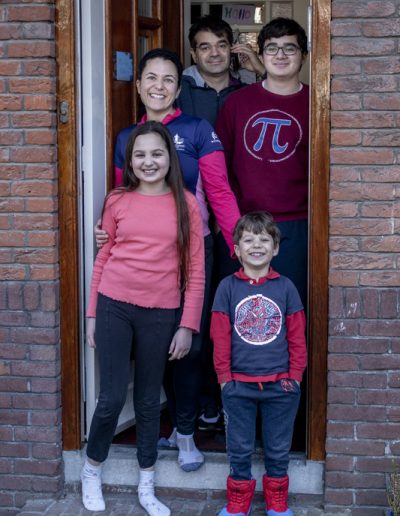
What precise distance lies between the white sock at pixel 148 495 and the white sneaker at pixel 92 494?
0.20 metres

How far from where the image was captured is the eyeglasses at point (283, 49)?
451cm

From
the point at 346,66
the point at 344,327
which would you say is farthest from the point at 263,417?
the point at 346,66

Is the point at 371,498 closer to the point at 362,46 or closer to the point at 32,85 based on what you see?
the point at 362,46

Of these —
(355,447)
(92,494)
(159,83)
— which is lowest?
(92,494)

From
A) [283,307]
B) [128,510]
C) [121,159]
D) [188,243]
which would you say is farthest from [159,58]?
[128,510]

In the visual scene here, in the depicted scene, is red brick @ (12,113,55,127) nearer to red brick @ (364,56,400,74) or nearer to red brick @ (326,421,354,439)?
red brick @ (364,56,400,74)

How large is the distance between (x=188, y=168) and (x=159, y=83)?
1.42 feet

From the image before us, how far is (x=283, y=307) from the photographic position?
13.4ft

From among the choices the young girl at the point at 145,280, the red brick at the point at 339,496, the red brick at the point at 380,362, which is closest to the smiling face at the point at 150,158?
the young girl at the point at 145,280

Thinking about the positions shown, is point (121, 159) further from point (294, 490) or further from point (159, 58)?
point (294, 490)

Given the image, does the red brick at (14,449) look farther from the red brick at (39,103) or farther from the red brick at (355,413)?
the red brick at (39,103)

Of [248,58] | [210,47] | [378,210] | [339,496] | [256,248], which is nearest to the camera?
[256,248]

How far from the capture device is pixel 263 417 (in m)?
4.18

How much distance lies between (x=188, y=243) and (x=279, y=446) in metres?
1.02
